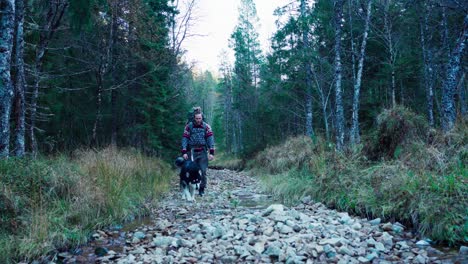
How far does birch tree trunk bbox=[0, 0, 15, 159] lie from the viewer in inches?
221

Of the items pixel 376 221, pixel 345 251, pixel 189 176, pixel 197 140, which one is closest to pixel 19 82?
pixel 197 140

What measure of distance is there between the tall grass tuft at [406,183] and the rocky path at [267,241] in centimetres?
38

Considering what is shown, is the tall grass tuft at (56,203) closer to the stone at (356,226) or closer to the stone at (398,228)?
the stone at (356,226)

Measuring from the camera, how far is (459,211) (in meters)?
4.30

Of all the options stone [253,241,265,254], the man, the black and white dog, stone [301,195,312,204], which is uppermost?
the man

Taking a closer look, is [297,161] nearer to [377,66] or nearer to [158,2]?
[158,2]

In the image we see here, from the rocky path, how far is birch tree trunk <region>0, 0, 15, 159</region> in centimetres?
268

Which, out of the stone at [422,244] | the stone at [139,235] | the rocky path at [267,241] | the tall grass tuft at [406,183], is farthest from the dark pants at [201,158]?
the stone at [422,244]

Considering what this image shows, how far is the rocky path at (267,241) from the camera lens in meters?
3.88

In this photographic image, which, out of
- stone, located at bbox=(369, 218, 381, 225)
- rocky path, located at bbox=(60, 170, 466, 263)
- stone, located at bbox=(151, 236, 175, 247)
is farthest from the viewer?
stone, located at bbox=(369, 218, 381, 225)

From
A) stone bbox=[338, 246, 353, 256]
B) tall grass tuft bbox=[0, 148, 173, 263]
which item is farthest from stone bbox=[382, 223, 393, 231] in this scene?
tall grass tuft bbox=[0, 148, 173, 263]

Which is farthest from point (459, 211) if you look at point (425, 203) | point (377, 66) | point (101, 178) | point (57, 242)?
point (377, 66)

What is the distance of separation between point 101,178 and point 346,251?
4.65 m

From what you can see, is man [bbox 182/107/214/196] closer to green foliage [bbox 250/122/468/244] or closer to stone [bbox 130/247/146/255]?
green foliage [bbox 250/122/468/244]
